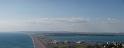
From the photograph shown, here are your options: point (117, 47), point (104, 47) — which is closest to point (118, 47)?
point (117, 47)

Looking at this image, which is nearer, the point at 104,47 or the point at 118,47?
the point at 118,47

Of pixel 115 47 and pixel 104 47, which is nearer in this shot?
pixel 115 47

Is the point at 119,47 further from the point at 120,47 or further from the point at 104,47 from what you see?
the point at 104,47

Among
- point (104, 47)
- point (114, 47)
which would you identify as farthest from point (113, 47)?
point (104, 47)

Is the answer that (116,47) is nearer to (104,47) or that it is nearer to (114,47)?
(114,47)

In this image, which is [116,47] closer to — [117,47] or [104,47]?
[117,47]

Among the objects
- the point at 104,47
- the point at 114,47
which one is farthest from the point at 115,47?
the point at 104,47

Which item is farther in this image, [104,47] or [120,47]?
[104,47]
